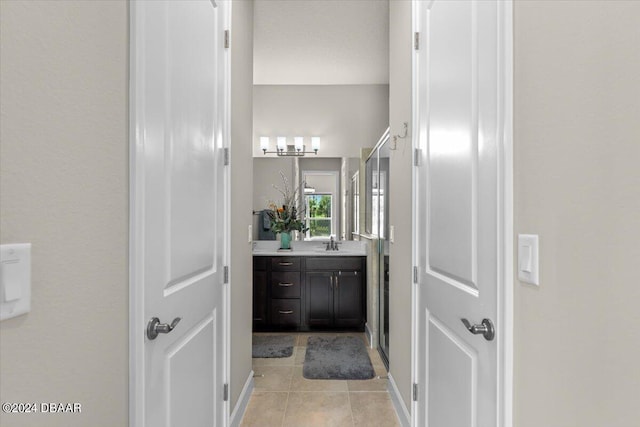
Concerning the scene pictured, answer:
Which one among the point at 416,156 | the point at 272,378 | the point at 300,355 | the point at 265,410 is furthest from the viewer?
the point at 300,355

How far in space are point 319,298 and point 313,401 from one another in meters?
1.60

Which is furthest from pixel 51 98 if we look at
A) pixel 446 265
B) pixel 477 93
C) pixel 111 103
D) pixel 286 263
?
pixel 286 263

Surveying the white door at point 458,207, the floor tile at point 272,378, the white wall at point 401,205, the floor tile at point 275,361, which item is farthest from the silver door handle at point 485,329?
the floor tile at point 275,361

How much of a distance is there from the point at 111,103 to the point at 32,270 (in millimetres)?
451

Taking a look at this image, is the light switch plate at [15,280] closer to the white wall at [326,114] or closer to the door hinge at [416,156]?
the door hinge at [416,156]

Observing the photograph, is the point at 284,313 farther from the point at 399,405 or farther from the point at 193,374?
the point at 193,374

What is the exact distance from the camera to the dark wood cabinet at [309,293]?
4.10 metres

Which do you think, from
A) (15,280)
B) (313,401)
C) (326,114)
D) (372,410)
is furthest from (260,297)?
(15,280)

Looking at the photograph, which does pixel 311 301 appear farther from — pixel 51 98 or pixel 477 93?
pixel 51 98

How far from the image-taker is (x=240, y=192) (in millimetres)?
2307

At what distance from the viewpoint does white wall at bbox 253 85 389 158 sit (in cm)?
458

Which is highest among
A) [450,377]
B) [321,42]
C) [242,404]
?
[321,42]

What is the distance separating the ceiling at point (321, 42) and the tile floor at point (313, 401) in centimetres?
291
